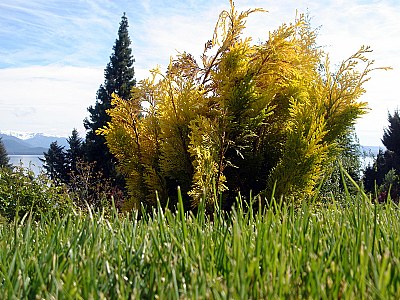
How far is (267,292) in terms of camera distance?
3.15ft

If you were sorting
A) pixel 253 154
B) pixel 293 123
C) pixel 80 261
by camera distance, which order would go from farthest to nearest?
pixel 253 154, pixel 293 123, pixel 80 261

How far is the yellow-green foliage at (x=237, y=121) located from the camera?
170 inches

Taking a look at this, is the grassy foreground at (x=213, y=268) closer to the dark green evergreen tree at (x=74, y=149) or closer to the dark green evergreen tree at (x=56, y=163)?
the dark green evergreen tree at (x=56, y=163)

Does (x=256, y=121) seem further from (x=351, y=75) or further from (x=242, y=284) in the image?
(x=242, y=284)

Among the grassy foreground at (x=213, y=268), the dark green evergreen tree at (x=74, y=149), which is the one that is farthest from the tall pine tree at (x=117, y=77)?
the grassy foreground at (x=213, y=268)

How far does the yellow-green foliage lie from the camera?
431 cm

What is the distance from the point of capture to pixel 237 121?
4.55 metres

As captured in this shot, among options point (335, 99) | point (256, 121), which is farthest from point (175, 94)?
point (335, 99)

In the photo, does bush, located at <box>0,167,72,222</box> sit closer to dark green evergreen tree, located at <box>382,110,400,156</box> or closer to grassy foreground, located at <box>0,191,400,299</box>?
grassy foreground, located at <box>0,191,400,299</box>

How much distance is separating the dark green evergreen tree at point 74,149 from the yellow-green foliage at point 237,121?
742 inches

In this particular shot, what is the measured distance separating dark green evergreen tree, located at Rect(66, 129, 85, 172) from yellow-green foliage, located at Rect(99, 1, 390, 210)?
61.8ft

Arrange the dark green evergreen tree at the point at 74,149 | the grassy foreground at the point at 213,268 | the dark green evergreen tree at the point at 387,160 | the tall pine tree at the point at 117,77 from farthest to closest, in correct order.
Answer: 1. the tall pine tree at the point at 117,77
2. the dark green evergreen tree at the point at 74,149
3. the dark green evergreen tree at the point at 387,160
4. the grassy foreground at the point at 213,268

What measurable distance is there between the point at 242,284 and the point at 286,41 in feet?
13.4

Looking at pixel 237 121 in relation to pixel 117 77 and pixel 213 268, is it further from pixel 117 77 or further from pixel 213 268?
pixel 117 77
